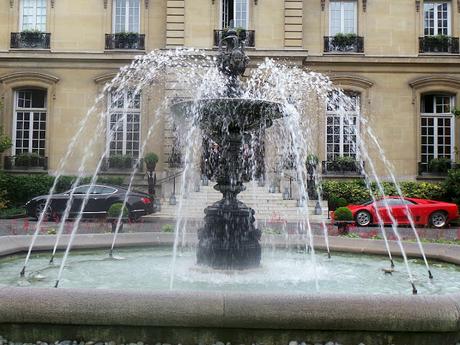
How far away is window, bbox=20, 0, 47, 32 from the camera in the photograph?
26.4 m

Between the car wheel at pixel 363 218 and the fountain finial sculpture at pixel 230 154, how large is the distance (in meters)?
12.5

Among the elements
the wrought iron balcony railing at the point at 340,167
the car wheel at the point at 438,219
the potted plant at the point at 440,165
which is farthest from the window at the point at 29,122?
the potted plant at the point at 440,165

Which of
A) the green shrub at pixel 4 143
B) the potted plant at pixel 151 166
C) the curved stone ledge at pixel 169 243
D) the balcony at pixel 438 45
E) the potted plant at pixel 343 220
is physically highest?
the balcony at pixel 438 45

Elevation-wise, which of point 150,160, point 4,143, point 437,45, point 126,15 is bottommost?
point 150,160

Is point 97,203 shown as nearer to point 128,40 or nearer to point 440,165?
point 128,40

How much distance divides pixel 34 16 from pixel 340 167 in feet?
55.3

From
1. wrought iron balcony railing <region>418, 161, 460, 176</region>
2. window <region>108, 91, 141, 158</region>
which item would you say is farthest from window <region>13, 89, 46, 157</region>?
wrought iron balcony railing <region>418, 161, 460, 176</region>

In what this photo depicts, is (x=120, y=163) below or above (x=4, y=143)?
Answer: below

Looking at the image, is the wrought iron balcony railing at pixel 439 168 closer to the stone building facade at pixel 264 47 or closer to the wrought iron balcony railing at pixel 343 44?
the stone building facade at pixel 264 47

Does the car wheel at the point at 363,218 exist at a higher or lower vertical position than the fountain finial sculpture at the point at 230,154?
lower

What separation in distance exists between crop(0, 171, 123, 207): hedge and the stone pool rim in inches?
765

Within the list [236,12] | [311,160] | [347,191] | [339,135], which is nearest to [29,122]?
[236,12]

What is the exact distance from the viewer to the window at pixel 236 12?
25.5 m

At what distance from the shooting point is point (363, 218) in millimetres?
19562
